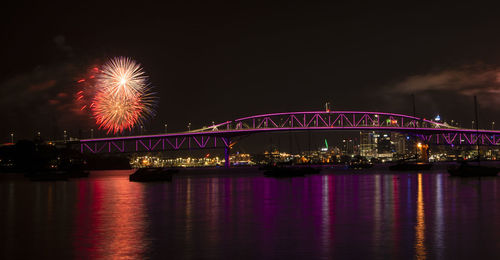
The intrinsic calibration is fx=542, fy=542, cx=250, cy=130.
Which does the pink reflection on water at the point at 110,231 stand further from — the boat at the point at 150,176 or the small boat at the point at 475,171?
the small boat at the point at 475,171

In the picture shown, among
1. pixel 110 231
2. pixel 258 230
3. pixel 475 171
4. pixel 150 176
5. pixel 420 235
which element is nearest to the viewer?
pixel 420 235

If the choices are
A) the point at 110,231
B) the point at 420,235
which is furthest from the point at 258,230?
the point at 420,235

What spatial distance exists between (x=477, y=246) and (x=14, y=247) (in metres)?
12.3

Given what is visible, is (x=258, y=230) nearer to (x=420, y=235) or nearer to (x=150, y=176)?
(x=420, y=235)

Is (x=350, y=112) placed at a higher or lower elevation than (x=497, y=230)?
higher

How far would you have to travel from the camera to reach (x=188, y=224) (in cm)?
1912

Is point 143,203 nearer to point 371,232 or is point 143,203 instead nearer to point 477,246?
point 371,232

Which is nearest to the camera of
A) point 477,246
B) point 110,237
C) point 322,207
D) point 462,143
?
point 477,246

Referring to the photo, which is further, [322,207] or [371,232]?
[322,207]

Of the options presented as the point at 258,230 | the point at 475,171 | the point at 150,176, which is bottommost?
the point at 258,230

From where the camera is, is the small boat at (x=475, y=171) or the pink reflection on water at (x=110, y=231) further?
the small boat at (x=475, y=171)

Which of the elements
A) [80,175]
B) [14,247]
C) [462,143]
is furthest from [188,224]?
[462,143]

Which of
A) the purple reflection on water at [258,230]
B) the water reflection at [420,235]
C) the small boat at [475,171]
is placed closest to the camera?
the water reflection at [420,235]

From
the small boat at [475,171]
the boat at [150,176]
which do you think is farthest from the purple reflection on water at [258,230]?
the boat at [150,176]
